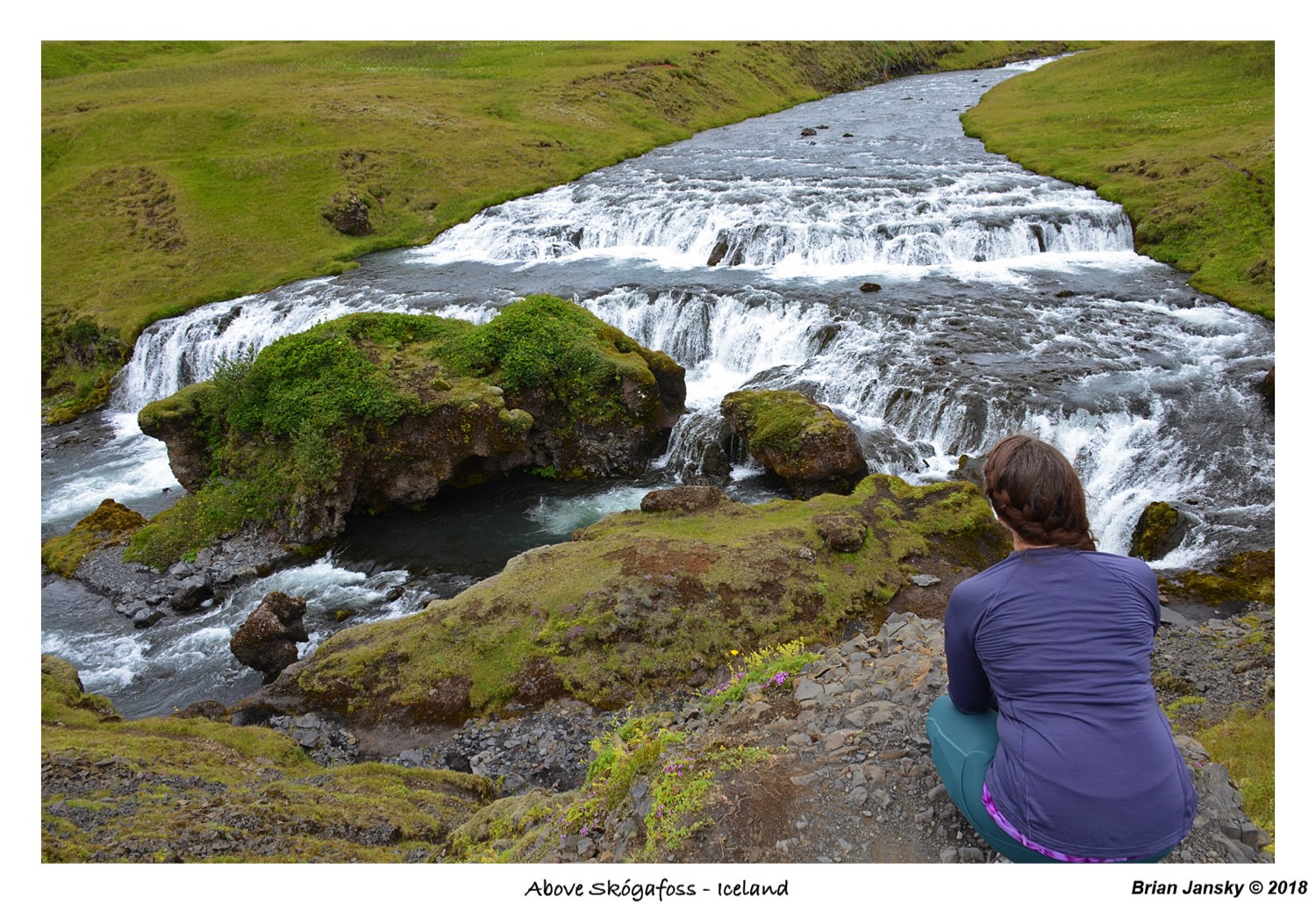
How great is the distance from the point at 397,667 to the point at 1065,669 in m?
9.65

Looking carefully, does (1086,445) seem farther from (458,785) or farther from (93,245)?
(93,245)

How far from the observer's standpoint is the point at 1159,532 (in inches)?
548

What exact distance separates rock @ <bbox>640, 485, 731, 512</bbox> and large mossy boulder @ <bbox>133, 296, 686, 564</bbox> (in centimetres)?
485

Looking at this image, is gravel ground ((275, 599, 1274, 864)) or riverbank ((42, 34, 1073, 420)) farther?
riverbank ((42, 34, 1073, 420))

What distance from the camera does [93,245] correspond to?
1464 inches

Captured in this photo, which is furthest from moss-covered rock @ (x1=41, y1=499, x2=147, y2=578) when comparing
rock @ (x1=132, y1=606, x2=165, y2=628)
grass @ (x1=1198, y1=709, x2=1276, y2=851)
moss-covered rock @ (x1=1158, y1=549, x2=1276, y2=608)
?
moss-covered rock @ (x1=1158, y1=549, x2=1276, y2=608)

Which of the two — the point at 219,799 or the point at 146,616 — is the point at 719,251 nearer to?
the point at 146,616

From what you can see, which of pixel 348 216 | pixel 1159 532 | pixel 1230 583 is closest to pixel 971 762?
pixel 1230 583

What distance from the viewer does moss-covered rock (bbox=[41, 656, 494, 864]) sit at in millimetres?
6141

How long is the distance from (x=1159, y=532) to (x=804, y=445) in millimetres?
6847

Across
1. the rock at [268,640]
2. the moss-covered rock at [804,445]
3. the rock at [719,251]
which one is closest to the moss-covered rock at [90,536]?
the rock at [268,640]

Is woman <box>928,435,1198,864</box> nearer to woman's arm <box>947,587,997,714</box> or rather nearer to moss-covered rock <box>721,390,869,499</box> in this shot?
woman's arm <box>947,587,997,714</box>

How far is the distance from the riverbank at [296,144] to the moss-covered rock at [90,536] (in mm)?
12384

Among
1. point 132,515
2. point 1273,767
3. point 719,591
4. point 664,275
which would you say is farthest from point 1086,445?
point 132,515
